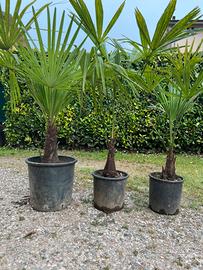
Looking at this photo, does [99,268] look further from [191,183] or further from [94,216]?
[191,183]

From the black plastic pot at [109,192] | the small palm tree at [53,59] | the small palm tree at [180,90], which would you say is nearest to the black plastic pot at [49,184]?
the black plastic pot at [109,192]

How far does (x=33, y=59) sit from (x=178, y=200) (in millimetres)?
1985

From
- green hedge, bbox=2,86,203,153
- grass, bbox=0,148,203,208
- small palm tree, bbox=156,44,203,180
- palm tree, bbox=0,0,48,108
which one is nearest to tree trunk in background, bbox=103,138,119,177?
small palm tree, bbox=156,44,203,180

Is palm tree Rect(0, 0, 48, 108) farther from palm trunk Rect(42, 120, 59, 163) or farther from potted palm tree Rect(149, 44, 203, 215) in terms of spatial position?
potted palm tree Rect(149, 44, 203, 215)

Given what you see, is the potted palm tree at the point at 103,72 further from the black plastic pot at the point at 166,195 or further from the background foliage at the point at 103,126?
the background foliage at the point at 103,126

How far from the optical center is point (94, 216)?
9.53 feet

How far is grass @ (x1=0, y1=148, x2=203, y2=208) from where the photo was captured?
386 cm

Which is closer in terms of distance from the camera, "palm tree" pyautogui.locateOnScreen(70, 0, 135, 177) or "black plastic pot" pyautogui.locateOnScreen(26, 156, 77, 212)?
"palm tree" pyautogui.locateOnScreen(70, 0, 135, 177)

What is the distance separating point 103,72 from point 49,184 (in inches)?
48.8

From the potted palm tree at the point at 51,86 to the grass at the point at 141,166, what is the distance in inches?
37.9

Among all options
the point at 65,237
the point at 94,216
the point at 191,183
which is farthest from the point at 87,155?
Answer: the point at 65,237

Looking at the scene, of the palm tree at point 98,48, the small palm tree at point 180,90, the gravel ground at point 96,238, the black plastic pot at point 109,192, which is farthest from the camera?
the black plastic pot at point 109,192

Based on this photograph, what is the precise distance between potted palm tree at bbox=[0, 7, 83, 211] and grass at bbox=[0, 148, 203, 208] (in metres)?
0.96

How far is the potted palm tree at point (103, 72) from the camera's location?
2.31 metres
